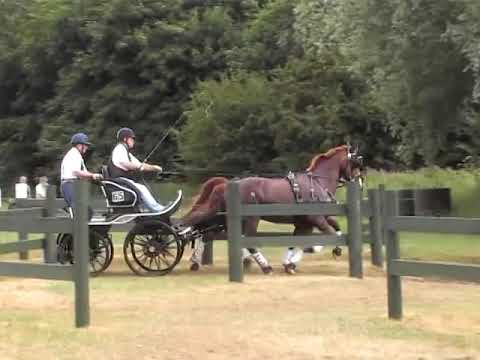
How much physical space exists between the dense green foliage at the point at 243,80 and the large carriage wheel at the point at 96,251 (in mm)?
7361

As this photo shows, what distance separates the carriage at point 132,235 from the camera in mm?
13438

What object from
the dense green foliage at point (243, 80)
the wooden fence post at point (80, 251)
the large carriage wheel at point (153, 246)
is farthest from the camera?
the dense green foliage at point (243, 80)

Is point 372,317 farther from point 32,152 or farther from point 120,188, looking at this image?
point 32,152

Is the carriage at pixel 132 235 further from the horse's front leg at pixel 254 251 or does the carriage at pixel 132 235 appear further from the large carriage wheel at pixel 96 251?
the horse's front leg at pixel 254 251

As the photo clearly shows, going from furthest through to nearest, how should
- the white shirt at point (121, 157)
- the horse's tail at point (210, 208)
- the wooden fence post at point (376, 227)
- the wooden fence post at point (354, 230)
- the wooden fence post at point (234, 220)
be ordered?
the wooden fence post at point (376, 227) → the horse's tail at point (210, 208) → the white shirt at point (121, 157) → the wooden fence post at point (354, 230) → the wooden fence post at point (234, 220)

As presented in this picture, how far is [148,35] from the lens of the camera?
47969mm

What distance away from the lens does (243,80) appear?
4062 centimetres

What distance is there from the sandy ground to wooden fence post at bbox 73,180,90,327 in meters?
0.20

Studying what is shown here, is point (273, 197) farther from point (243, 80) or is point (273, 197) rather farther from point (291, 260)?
point (243, 80)

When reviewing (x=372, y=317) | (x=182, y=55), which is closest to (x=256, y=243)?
(x=372, y=317)

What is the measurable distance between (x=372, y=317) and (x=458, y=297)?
214 centimetres

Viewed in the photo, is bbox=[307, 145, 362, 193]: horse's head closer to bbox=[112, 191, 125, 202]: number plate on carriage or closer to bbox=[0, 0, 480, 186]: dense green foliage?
bbox=[112, 191, 125, 202]: number plate on carriage

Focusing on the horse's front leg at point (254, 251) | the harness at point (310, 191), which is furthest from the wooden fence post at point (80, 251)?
the harness at point (310, 191)

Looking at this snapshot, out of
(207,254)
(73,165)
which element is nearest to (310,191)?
(207,254)
